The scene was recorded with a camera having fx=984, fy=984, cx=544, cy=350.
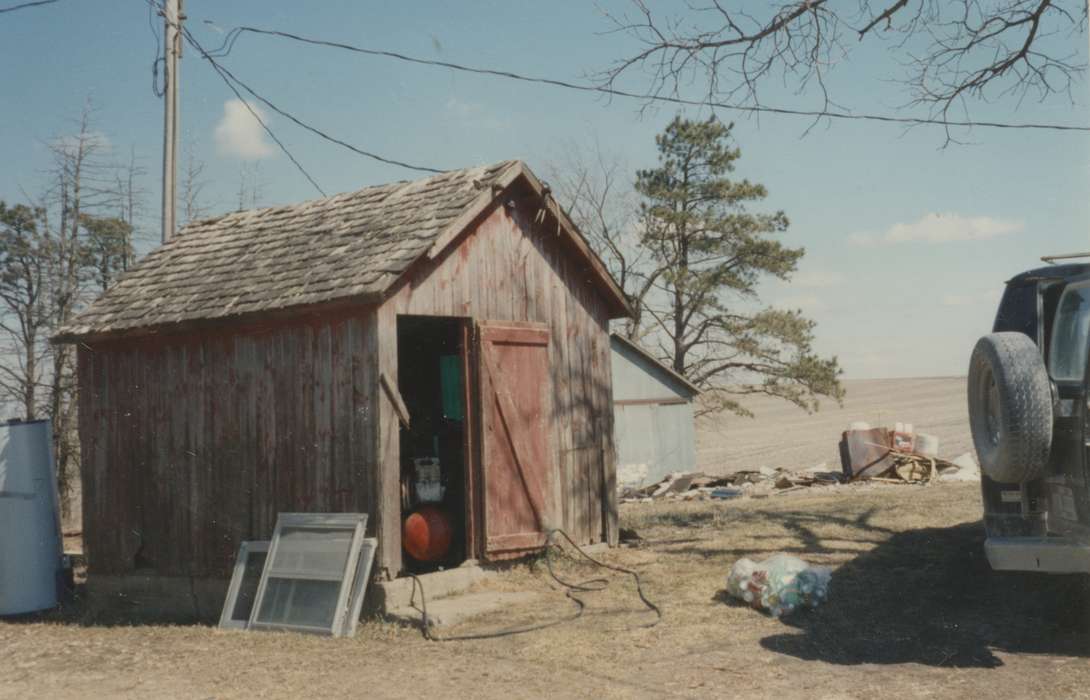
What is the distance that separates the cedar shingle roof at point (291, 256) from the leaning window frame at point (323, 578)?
196 centimetres

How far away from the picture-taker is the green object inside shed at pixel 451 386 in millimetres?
11289

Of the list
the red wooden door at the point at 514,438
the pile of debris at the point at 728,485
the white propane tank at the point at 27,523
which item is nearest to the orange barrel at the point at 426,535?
the red wooden door at the point at 514,438

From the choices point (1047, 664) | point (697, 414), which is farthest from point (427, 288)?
point (697, 414)

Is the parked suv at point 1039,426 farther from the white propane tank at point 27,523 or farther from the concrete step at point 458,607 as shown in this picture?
the white propane tank at point 27,523

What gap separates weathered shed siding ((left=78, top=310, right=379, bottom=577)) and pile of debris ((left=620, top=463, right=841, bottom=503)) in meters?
10.8

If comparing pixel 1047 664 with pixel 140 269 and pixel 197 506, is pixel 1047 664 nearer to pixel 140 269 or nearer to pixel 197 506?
pixel 197 506

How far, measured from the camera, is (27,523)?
35.8 feet

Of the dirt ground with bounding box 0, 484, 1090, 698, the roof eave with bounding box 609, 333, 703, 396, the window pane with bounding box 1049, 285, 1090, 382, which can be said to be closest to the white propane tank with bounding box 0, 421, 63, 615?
the dirt ground with bounding box 0, 484, 1090, 698

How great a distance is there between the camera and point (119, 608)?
1093cm

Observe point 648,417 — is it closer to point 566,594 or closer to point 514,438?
point 514,438

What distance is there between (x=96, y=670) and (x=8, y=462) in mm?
4523

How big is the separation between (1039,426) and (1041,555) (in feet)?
2.59

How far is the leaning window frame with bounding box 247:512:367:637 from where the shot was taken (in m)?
8.15

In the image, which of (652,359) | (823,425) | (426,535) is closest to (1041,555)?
(426,535)
